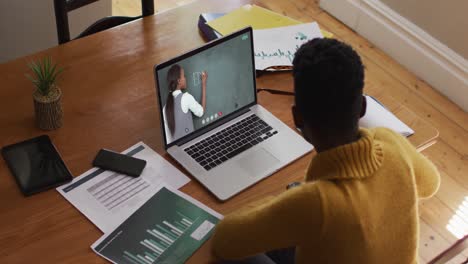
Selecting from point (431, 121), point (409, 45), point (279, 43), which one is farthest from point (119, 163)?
point (409, 45)

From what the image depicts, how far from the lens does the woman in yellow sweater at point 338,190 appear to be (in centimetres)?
117

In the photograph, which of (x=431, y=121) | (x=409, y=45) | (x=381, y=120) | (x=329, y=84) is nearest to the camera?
(x=329, y=84)

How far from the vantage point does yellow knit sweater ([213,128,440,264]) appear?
1181mm

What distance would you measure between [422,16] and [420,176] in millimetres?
1839

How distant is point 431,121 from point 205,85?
165 cm

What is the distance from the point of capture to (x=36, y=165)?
1.50 metres

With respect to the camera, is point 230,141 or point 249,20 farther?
point 249,20

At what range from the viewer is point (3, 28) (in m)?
2.57

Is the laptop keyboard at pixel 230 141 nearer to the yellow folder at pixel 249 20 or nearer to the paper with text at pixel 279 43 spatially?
the paper with text at pixel 279 43

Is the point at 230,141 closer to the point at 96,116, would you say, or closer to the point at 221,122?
the point at 221,122

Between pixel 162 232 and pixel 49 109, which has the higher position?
pixel 49 109

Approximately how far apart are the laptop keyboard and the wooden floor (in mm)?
753

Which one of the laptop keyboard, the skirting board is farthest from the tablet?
the skirting board

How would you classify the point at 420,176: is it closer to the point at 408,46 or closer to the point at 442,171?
the point at 442,171
